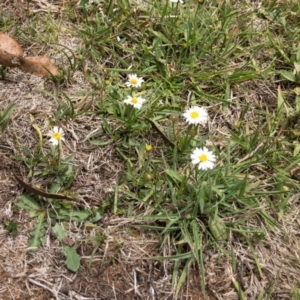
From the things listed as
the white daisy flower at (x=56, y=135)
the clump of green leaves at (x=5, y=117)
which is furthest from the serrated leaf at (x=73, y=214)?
the clump of green leaves at (x=5, y=117)

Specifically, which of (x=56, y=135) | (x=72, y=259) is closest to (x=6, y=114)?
(x=56, y=135)

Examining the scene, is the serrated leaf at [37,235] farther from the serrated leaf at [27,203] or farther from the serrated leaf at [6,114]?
the serrated leaf at [6,114]

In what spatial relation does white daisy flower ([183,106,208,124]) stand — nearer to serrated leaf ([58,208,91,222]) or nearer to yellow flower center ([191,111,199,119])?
yellow flower center ([191,111,199,119])

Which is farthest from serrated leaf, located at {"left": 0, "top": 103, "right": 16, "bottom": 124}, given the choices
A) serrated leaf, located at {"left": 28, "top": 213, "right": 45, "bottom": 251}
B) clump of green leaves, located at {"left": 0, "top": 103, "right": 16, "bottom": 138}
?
serrated leaf, located at {"left": 28, "top": 213, "right": 45, "bottom": 251}

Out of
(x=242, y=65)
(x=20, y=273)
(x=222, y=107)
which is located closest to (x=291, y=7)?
(x=242, y=65)

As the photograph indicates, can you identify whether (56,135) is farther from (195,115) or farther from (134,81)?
(195,115)
